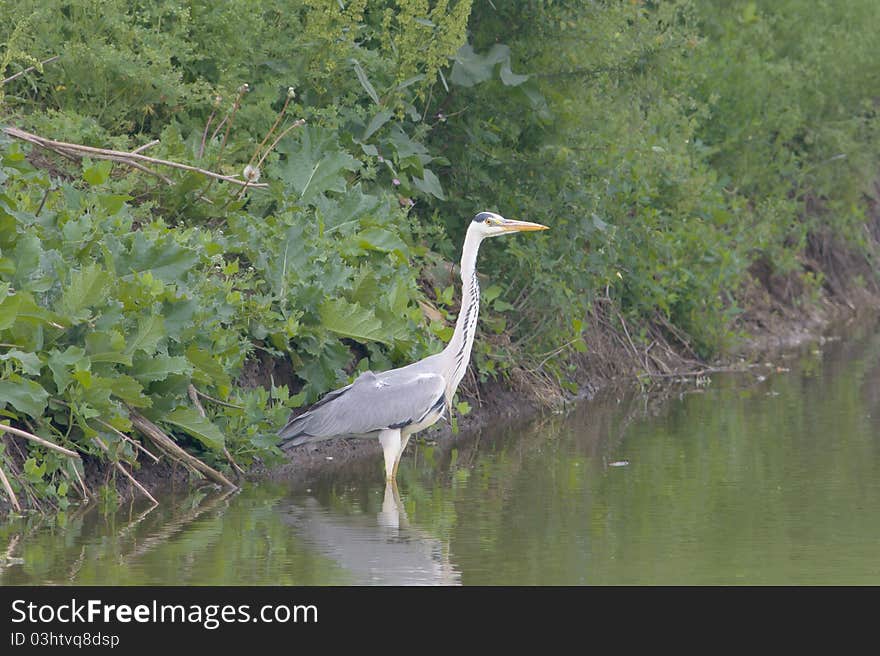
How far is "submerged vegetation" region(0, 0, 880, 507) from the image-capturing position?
978cm

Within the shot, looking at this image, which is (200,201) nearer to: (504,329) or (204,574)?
(504,329)

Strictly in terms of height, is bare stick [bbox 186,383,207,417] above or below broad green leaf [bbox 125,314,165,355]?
below

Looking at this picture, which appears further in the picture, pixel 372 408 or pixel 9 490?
pixel 372 408

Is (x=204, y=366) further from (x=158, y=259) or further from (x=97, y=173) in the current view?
(x=97, y=173)

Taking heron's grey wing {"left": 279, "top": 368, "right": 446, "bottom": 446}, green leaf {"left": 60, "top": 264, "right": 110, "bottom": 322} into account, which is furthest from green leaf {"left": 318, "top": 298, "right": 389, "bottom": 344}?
green leaf {"left": 60, "top": 264, "right": 110, "bottom": 322}

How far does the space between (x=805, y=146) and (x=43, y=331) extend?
17235 mm

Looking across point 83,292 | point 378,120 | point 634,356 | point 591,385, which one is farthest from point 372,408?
point 634,356

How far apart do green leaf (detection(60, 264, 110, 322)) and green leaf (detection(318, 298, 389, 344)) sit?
228 cm

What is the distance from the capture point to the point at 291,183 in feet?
41.5

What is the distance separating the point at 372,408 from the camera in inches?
428

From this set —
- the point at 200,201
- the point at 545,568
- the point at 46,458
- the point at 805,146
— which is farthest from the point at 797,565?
the point at 805,146

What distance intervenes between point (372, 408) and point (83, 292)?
2.26 m

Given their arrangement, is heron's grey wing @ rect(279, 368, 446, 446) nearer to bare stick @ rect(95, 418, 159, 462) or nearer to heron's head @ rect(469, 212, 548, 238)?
bare stick @ rect(95, 418, 159, 462)

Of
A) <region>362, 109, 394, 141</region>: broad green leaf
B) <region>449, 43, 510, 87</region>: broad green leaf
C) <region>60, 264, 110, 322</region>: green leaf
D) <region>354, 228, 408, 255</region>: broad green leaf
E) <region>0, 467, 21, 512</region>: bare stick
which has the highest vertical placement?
<region>449, 43, 510, 87</region>: broad green leaf
